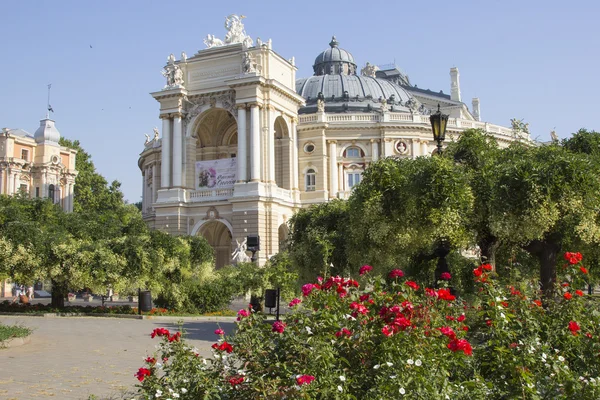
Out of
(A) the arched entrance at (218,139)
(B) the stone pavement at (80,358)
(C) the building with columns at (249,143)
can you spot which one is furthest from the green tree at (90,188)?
(B) the stone pavement at (80,358)

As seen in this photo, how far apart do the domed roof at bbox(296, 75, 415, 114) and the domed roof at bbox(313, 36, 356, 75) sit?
8164 millimetres

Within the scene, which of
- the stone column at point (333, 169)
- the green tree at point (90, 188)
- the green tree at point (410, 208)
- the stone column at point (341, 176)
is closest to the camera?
the green tree at point (410, 208)

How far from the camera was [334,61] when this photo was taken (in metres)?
77.2

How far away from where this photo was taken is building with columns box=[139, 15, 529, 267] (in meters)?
48.3

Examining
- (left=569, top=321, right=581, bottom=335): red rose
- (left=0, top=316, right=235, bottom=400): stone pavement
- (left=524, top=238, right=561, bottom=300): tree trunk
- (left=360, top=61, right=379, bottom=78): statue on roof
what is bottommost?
(left=0, top=316, right=235, bottom=400): stone pavement

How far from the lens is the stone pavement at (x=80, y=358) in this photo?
10422 millimetres

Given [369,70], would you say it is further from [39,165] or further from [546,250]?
[546,250]

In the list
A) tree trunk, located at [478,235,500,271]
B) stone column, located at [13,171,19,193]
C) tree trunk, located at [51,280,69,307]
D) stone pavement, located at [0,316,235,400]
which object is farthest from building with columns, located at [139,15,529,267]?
tree trunk, located at [478,235,500,271]

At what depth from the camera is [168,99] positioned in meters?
51.6

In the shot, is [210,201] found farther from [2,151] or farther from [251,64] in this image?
[2,151]

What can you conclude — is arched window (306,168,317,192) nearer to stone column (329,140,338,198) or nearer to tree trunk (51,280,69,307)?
stone column (329,140,338,198)

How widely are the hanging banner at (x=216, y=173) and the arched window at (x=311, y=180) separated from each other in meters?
8.04

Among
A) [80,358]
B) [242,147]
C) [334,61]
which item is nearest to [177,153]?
[242,147]

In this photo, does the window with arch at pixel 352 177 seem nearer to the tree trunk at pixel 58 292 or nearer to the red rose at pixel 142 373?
the tree trunk at pixel 58 292
